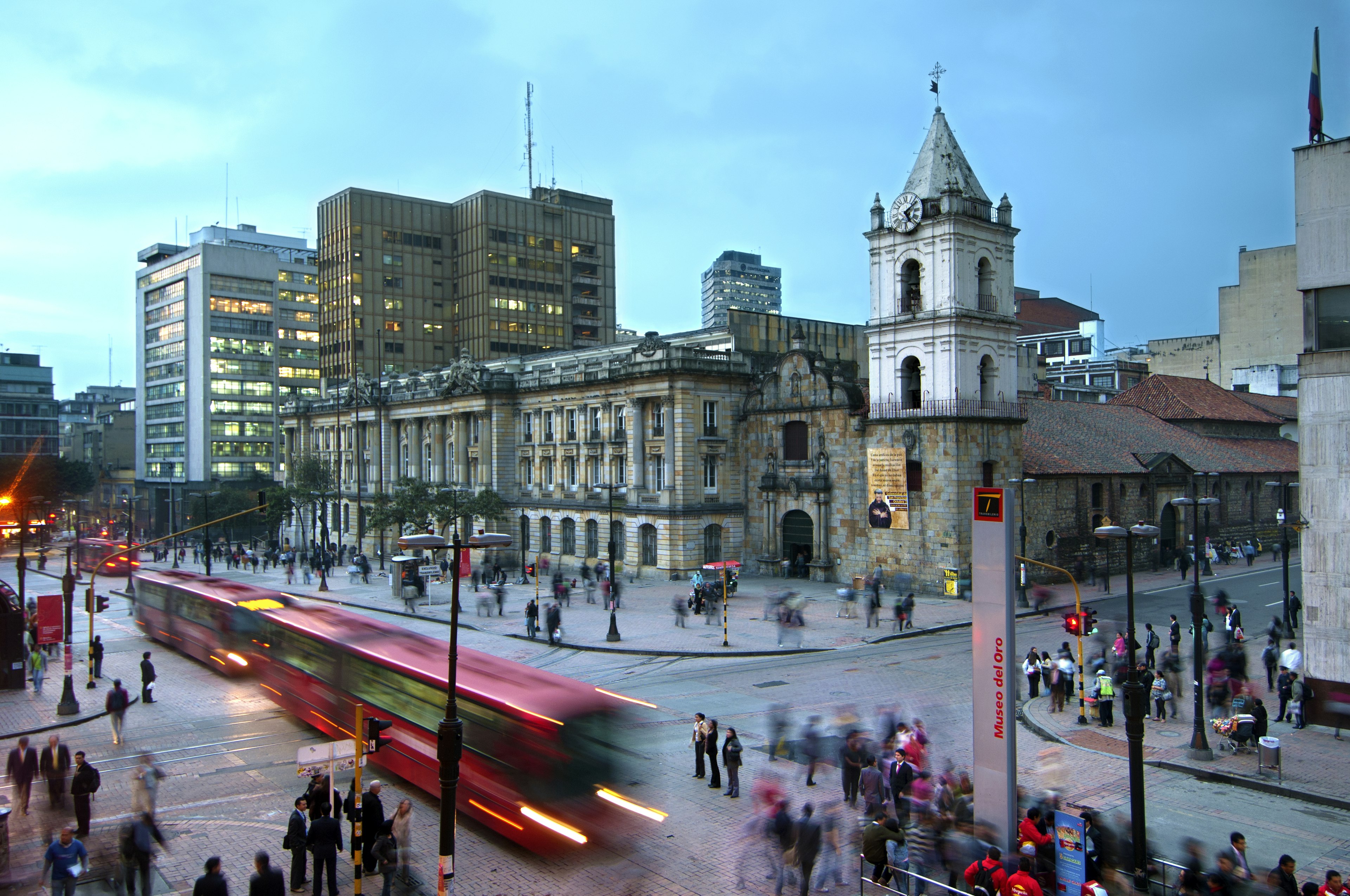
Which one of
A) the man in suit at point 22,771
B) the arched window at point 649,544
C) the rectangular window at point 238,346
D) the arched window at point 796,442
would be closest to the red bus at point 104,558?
the arched window at point 649,544

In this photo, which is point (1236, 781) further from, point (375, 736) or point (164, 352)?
point (164, 352)

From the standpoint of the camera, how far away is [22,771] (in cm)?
1775

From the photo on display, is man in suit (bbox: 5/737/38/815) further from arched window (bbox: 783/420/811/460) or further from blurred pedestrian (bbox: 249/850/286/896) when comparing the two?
arched window (bbox: 783/420/811/460)

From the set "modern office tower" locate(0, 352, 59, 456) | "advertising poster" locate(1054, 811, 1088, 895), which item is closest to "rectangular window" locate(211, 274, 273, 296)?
"modern office tower" locate(0, 352, 59, 456)

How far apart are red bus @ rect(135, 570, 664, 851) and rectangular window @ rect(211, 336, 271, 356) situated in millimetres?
95157

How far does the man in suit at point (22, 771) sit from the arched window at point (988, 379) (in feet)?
130

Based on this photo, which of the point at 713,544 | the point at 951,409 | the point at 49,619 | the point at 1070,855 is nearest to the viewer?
the point at 1070,855

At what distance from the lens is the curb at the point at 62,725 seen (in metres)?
23.9

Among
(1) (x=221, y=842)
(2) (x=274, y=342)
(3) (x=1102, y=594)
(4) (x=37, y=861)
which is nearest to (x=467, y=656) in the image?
(1) (x=221, y=842)

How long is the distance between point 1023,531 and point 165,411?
351 feet

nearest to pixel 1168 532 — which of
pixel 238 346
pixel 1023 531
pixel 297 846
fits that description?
pixel 1023 531

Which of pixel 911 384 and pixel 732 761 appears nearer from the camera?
pixel 732 761

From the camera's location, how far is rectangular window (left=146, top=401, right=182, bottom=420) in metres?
113

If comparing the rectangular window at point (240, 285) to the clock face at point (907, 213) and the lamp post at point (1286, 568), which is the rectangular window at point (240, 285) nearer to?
the clock face at point (907, 213)
